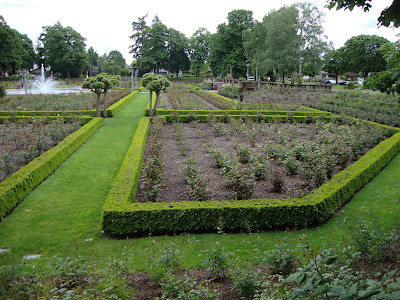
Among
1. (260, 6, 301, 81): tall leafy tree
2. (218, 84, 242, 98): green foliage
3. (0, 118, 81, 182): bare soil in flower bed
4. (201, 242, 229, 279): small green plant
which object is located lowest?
(201, 242, 229, 279): small green plant

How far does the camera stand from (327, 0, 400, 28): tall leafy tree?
12.3 ft

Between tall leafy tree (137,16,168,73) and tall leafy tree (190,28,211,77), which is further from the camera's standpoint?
tall leafy tree (190,28,211,77)

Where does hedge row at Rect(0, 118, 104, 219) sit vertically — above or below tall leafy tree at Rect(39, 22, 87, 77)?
below

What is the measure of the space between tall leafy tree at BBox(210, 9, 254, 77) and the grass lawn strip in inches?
1556

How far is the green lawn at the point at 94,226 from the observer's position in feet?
15.5

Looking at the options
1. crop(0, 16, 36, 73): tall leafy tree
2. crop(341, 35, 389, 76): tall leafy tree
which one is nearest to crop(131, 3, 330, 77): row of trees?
crop(341, 35, 389, 76): tall leafy tree

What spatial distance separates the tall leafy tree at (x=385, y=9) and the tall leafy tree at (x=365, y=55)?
157 feet

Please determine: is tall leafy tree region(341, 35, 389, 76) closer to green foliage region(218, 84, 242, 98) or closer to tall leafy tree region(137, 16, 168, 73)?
green foliage region(218, 84, 242, 98)

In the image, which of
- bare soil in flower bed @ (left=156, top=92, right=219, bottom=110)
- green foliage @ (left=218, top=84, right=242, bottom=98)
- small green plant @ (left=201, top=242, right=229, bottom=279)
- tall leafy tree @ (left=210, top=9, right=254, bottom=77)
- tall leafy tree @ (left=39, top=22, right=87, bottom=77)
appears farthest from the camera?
tall leafy tree @ (left=39, top=22, right=87, bottom=77)

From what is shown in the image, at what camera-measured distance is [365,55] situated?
4700 cm

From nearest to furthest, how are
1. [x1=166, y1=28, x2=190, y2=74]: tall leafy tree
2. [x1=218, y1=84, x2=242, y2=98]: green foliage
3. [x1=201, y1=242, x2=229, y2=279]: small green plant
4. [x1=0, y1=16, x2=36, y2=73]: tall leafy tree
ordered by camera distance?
[x1=201, y1=242, x2=229, y2=279]: small green plant, [x1=218, y1=84, x2=242, y2=98]: green foliage, [x1=0, y1=16, x2=36, y2=73]: tall leafy tree, [x1=166, y1=28, x2=190, y2=74]: tall leafy tree

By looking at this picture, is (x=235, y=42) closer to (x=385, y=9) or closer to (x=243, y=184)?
Result: (x=243, y=184)

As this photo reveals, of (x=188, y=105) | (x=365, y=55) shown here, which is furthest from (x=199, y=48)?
(x=188, y=105)

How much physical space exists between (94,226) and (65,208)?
42.3 inches
